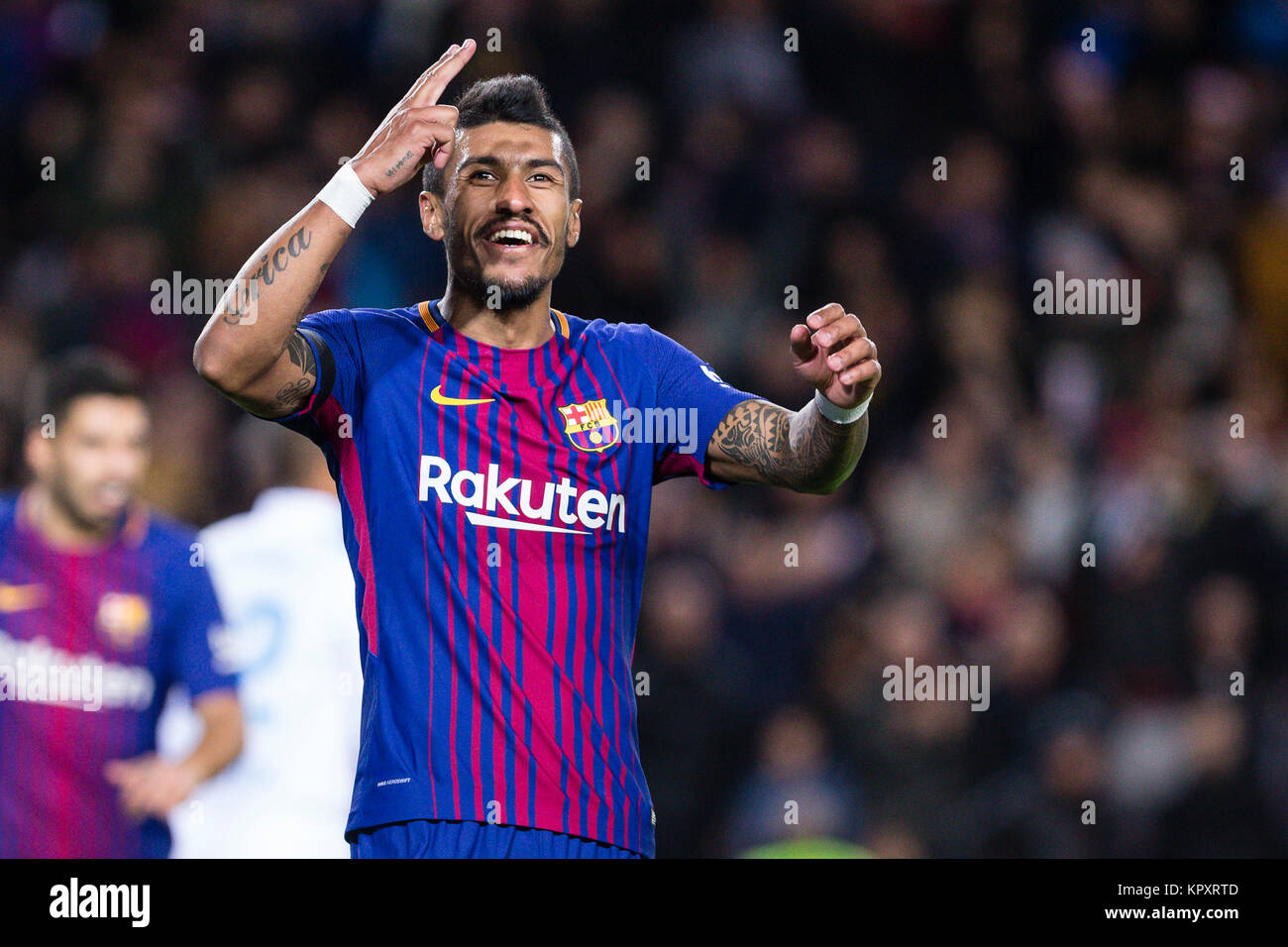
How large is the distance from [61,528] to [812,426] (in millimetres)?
2893

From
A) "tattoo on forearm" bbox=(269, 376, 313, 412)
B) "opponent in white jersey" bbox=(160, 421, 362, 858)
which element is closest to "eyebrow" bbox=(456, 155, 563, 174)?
"tattoo on forearm" bbox=(269, 376, 313, 412)

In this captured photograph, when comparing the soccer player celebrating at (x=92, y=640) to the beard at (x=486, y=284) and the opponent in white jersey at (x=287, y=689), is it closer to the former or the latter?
the opponent in white jersey at (x=287, y=689)

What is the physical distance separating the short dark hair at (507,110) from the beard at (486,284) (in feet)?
0.62

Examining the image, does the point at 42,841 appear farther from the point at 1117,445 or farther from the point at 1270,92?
the point at 1270,92

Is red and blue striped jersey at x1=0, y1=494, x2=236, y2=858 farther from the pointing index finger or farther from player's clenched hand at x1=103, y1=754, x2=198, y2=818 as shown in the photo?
the pointing index finger

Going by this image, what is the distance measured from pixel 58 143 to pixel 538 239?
5338 mm

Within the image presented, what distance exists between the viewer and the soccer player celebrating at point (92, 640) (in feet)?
15.4

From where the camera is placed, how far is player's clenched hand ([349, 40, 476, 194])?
3047 mm

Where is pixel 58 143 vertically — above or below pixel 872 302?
above

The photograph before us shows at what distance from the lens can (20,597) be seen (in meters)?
4.94

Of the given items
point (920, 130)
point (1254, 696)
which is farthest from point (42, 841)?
point (920, 130)

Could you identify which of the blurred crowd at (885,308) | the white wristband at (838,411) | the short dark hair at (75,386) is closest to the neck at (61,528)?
the short dark hair at (75,386)

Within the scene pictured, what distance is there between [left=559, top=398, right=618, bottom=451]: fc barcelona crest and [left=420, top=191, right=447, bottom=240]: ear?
0.52m

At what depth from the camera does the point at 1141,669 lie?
6719 mm
